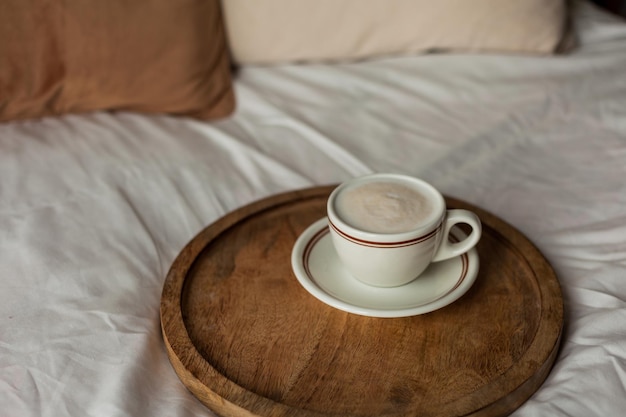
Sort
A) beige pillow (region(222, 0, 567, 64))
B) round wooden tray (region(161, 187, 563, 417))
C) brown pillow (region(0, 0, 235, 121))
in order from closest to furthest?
round wooden tray (region(161, 187, 563, 417)) → brown pillow (region(0, 0, 235, 121)) → beige pillow (region(222, 0, 567, 64))

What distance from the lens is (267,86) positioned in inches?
46.1

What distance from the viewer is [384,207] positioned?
2.17 feet

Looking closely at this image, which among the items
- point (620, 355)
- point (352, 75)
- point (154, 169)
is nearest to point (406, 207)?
point (620, 355)

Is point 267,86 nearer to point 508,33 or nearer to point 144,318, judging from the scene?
point 508,33

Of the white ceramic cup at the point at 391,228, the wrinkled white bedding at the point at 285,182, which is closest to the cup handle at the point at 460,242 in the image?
the white ceramic cup at the point at 391,228

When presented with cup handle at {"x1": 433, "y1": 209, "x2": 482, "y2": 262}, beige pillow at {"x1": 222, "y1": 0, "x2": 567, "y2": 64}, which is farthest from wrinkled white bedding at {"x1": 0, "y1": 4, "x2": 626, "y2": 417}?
cup handle at {"x1": 433, "y1": 209, "x2": 482, "y2": 262}

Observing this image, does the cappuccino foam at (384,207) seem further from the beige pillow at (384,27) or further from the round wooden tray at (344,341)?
the beige pillow at (384,27)

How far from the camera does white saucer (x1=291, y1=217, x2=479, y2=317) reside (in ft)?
2.10

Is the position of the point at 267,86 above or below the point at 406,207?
below

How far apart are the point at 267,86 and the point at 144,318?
0.56m

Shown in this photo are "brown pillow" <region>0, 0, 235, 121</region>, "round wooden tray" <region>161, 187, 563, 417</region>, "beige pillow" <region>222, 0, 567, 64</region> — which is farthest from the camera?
"beige pillow" <region>222, 0, 567, 64</region>

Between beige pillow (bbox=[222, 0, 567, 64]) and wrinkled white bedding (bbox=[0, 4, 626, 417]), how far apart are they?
0.09ft

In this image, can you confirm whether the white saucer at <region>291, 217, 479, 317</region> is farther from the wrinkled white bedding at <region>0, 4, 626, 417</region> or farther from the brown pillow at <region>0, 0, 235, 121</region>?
the brown pillow at <region>0, 0, 235, 121</region>

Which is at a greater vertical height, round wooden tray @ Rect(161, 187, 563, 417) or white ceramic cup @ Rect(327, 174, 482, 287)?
white ceramic cup @ Rect(327, 174, 482, 287)
